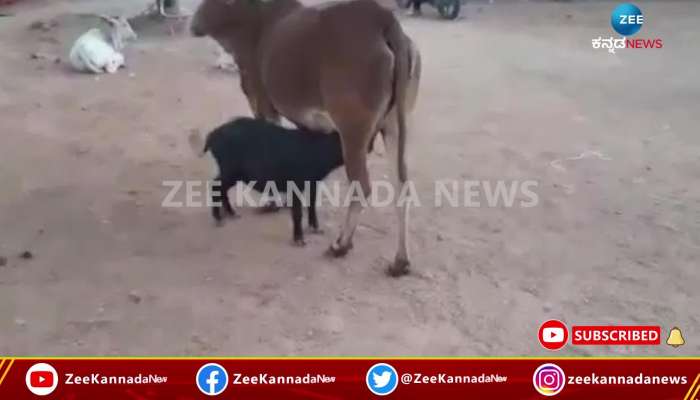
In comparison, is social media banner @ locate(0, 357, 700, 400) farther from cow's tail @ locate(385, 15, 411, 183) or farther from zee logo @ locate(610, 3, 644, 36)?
zee logo @ locate(610, 3, 644, 36)

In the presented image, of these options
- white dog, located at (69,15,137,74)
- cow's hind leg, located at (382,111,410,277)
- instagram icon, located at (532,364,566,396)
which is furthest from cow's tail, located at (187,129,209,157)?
white dog, located at (69,15,137,74)

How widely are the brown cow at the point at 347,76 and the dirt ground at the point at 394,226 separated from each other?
0.81ft

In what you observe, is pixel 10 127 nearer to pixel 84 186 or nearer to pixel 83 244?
pixel 84 186

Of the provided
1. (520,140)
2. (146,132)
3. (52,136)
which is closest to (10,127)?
(52,136)

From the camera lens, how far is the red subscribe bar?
1384mm

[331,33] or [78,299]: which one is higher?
[331,33]

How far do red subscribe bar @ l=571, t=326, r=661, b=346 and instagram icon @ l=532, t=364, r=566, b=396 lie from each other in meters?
0.20

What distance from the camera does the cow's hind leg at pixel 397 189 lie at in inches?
81.1

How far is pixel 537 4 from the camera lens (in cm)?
475

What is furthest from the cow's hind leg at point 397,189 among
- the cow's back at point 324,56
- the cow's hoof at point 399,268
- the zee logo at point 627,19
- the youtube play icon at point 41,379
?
the youtube play icon at point 41,379

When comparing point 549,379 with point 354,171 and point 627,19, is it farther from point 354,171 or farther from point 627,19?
point 627,19

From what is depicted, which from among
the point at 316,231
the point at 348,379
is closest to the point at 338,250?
the point at 316,231

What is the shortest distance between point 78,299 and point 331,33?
0.92 meters

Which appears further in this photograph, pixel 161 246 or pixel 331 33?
pixel 161 246
